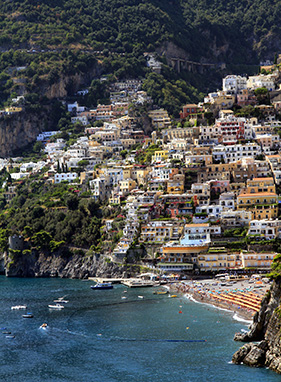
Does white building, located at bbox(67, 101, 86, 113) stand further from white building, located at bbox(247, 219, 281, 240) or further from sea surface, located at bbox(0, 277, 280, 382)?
sea surface, located at bbox(0, 277, 280, 382)

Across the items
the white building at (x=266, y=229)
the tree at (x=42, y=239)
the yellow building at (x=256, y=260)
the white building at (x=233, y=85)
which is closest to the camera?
the yellow building at (x=256, y=260)

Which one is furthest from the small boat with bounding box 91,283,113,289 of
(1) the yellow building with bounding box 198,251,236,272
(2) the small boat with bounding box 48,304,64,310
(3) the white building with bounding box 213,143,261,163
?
(3) the white building with bounding box 213,143,261,163

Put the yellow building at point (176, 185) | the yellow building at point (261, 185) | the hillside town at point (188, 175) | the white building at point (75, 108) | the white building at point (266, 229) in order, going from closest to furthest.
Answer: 1. the white building at point (266, 229)
2. the hillside town at point (188, 175)
3. the yellow building at point (261, 185)
4. the yellow building at point (176, 185)
5. the white building at point (75, 108)

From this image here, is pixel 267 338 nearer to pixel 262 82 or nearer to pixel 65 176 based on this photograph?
pixel 65 176

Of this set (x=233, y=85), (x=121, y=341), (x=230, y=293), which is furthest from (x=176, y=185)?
(x=121, y=341)

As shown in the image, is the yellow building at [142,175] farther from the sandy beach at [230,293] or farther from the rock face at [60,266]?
the sandy beach at [230,293]

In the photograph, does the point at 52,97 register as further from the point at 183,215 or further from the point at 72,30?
the point at 183,215

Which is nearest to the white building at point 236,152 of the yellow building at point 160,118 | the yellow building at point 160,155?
the yellow building at point 160,155
